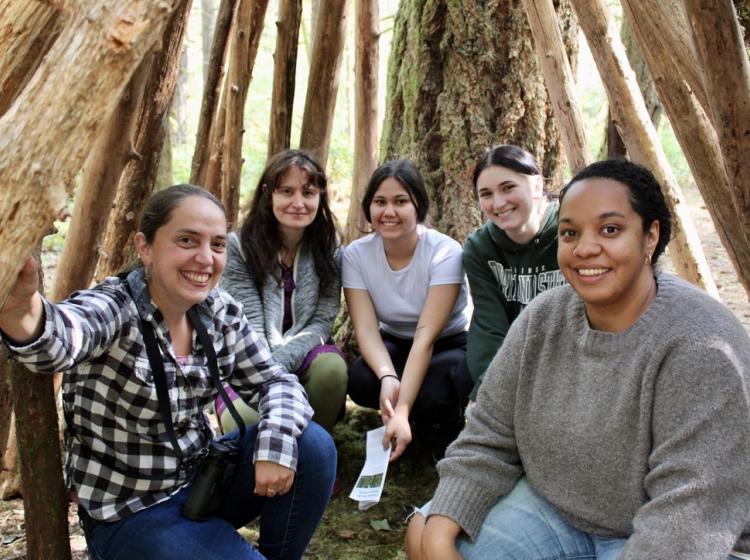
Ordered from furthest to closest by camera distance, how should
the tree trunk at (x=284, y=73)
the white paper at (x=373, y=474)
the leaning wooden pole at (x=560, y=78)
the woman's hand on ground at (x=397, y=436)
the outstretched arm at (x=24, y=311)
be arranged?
the tree trunk at (x=284, y=73), the leaning wooden pole at (x=560, y=78), the woman's hand on ground at (x=397, y=436), the white paper at (x=373, y=474), the outstretched arm at (x=24, y=311)

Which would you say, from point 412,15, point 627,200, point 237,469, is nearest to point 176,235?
point 237,469

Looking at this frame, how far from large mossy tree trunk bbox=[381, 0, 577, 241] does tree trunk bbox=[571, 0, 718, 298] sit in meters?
0.70

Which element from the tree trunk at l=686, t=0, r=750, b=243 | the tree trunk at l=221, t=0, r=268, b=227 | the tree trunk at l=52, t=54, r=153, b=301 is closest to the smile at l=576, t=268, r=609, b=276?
the tree trunk at l=686, t=0, r=750, b=243

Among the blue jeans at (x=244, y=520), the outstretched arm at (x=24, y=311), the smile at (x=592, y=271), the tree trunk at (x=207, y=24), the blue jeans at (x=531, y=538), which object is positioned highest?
the tree trunk at (x=207, y=24)

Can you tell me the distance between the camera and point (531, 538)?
1.94 metres

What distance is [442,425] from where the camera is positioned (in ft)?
11.0

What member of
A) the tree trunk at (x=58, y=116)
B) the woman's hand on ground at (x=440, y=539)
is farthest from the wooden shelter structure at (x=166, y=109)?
the woman's hand on ground at (x=440, y=539)

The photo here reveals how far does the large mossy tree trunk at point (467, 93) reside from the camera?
13.3 feet

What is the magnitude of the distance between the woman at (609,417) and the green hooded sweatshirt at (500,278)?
2.79 ft

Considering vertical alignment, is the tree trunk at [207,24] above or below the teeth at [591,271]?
above

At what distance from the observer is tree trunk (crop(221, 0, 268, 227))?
13.9ft

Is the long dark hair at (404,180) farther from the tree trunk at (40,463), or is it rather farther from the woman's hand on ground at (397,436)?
the tree trunk at (40,463)

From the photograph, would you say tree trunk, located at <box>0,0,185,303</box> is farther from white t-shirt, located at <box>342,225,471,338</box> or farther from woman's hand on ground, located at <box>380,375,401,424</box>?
white t-shirt, located at <box>342,225,471,338</box>

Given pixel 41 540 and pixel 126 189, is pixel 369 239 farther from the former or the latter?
pixel 41 540
